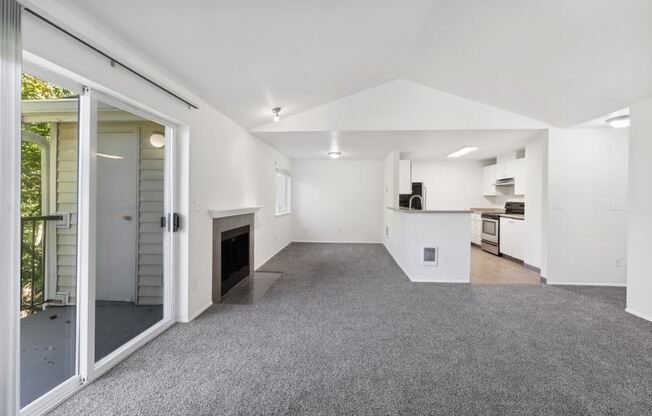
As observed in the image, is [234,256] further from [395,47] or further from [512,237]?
[512,237]

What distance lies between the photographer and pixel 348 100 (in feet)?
13.1

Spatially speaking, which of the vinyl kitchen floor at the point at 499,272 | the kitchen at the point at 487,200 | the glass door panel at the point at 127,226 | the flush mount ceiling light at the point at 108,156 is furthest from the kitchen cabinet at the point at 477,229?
the flush mount ceiling light at the point at 108,156

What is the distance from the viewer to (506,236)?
553cm

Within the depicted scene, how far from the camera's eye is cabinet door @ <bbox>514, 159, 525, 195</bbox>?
5465 millimetres

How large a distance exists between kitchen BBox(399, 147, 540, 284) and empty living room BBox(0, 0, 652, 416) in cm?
34

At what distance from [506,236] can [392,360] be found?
15.7ft

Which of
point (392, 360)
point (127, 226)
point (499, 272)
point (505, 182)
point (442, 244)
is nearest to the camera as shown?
point (392, 360)

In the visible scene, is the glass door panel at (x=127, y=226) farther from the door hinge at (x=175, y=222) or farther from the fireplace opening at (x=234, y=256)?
the fireplace opening at (x=234, y=256)

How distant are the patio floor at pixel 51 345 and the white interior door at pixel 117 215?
0.20 meters

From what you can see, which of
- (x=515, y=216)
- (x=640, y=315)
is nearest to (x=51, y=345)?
(x=640, y=315)

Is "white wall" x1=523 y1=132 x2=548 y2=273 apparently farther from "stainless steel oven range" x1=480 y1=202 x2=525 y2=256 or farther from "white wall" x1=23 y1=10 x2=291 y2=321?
"white wall" x1=23 y1=10 x2=291 y2=321

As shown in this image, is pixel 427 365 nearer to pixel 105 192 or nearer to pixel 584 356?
pixel 584 356

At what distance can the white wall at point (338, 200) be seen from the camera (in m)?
7.53

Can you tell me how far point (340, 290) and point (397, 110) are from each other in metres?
2.73
